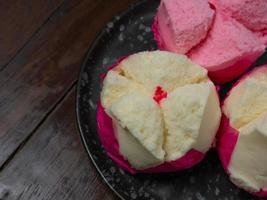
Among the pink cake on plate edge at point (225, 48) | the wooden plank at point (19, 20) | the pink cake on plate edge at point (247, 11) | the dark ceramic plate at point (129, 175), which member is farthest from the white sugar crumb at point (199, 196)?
the wooden plank at point (19, 20)

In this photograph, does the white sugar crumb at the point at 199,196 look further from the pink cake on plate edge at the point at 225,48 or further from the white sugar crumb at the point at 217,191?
the pink cake on plate edge at the point at 225,48

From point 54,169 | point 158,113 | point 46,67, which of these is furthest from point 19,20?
point 158,113

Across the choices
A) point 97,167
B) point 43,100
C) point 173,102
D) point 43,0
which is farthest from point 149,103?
point 43,0

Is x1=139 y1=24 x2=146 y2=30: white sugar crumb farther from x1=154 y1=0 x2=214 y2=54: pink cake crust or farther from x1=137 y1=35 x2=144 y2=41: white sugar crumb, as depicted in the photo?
x1=154 y1=0 x2=214 y2=54: pink cake crust

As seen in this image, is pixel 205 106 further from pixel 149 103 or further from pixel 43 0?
pixel 43 0

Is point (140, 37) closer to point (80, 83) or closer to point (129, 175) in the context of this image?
point (80, 83)

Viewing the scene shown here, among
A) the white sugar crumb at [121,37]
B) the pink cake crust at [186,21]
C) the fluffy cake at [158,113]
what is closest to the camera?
the fluffy cake at [158,113]
